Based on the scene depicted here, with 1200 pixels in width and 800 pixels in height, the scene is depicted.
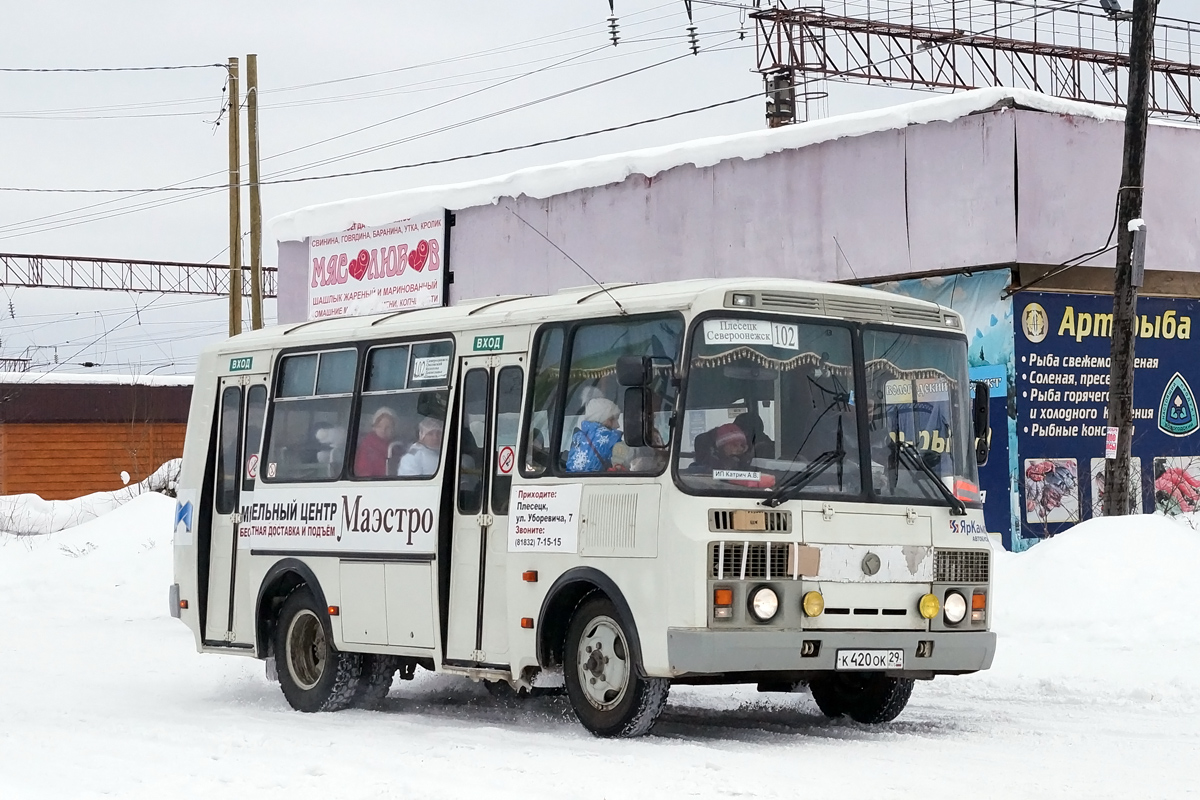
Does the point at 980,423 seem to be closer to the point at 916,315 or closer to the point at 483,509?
the point at 916,315

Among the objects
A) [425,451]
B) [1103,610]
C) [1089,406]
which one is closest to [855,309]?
[425,451]

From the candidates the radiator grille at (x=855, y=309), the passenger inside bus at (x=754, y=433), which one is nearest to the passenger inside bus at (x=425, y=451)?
the passenger inside bus at (x=754, y=433)

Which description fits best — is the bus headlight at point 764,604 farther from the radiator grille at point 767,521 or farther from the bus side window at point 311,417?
the bus side window at point 311,417

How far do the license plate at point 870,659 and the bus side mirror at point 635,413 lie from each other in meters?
1.71

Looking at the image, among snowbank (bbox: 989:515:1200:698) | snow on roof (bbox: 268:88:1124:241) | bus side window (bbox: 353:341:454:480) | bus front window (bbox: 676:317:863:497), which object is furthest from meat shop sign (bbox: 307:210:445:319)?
bus front window (bbox: 676:317:863:497)

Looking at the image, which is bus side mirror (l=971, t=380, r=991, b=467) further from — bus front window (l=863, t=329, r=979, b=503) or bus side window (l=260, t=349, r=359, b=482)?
bus side window (l=260, t=349, r=359, b=482)

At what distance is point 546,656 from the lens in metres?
11.0

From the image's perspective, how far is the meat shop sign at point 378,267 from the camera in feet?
102

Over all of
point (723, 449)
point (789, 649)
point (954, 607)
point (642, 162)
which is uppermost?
point (642, 162)

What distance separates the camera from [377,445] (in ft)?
41.3

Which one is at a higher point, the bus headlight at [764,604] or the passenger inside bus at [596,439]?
the passenger inside bus at [596,439]

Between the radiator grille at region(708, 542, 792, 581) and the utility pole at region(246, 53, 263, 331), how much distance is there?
2014cm

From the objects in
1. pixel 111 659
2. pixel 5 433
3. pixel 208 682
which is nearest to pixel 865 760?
pixel 208 682

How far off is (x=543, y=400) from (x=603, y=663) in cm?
172
